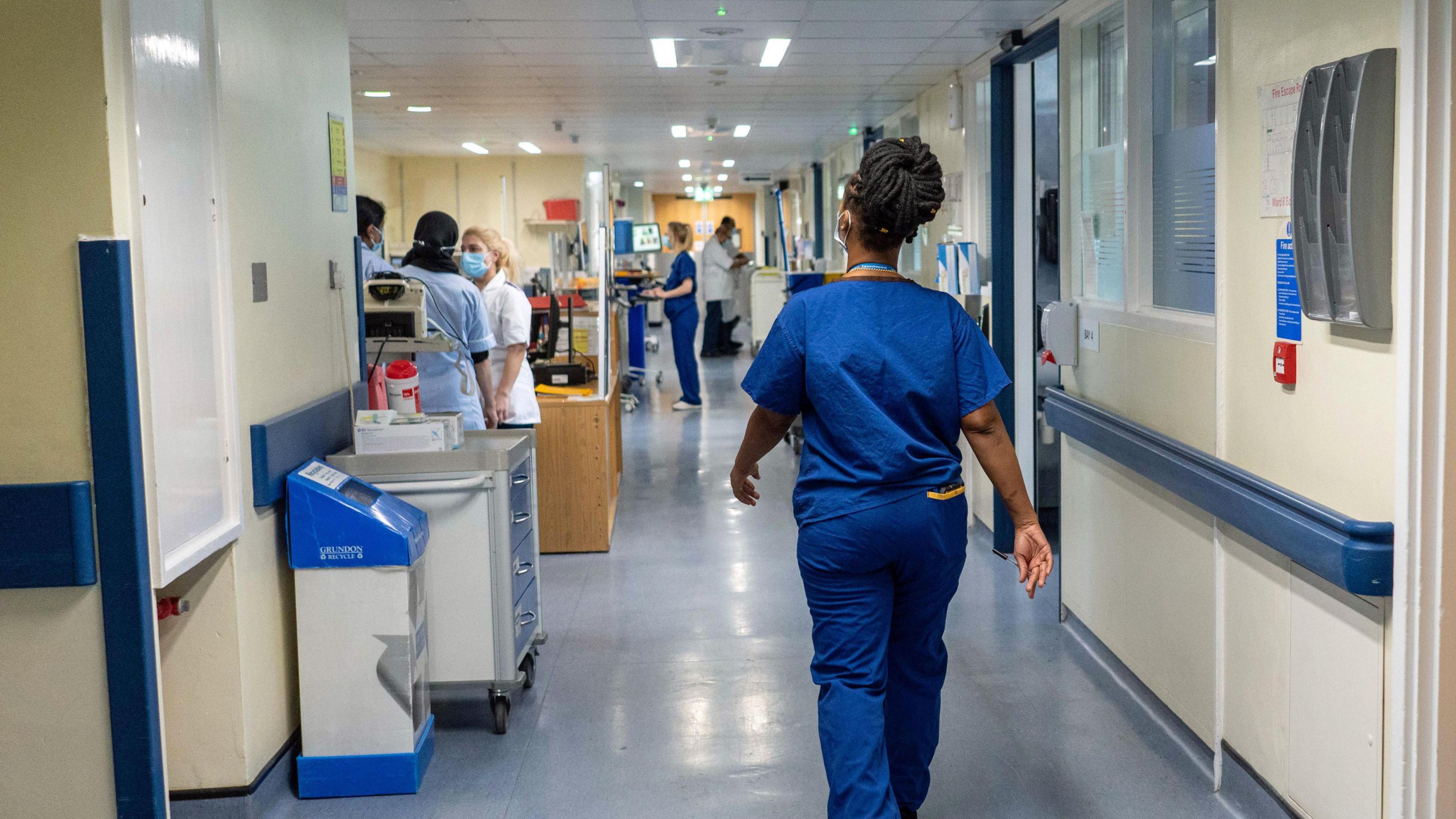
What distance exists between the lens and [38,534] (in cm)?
222

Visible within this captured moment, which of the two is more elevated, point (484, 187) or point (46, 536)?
point (484, 187)

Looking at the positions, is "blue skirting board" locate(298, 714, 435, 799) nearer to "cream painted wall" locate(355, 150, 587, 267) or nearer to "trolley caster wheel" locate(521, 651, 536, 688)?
"trolley caster wheel" locate(521, 651, 536, 688)

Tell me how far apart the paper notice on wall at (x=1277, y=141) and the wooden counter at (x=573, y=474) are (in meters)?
3.34

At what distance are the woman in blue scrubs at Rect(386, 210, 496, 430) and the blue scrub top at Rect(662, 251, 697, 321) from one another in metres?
5.78

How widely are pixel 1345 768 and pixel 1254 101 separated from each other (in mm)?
1435

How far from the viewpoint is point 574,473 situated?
5480mm

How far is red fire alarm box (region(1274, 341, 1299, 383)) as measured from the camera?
2.52 m

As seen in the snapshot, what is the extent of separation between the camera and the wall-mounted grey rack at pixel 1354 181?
211 cm

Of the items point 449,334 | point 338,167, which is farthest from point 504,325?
point 338,167

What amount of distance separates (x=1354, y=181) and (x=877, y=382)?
0.92 metres

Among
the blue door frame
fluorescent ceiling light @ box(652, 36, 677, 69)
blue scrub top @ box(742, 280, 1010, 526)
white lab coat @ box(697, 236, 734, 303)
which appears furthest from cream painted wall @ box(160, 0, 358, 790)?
white lab coat @ box(697, 236, 734, 303)

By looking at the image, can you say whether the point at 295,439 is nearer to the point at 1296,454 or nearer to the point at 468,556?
the point at 468,556

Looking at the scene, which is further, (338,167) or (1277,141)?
(338,167)

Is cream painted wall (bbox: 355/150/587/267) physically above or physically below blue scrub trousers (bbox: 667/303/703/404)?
above
